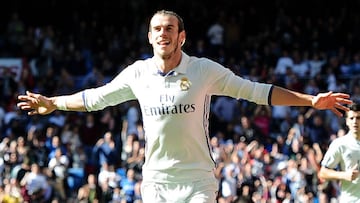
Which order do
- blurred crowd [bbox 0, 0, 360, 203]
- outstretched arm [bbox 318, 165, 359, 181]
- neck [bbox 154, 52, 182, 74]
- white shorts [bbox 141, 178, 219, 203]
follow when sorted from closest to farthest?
white shorts [bbox 141, 178, 219, 203], neck [bbox 154, 52, 182, 74], outstretched arm [bbox 318, 165, 359, 181], blurred crowd [bbox 0, 0, 360, 203]

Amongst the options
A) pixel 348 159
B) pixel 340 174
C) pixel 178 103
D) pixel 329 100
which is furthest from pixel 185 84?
pixel 348 159

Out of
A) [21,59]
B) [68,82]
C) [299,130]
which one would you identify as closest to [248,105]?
[299,130]

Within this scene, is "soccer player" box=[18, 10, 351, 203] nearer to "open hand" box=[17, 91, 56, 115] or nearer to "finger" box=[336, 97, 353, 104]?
"finger" box=[336, 97, 353, 104]

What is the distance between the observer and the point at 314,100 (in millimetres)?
6820

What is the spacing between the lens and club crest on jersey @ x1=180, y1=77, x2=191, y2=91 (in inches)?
276

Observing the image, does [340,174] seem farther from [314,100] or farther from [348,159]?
[314,100]

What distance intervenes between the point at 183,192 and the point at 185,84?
2.63ft

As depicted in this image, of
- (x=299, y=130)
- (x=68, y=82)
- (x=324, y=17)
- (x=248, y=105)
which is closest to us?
(x=299, y=130)

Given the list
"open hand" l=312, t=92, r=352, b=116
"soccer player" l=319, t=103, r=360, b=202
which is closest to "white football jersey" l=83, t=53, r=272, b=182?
"open hand" l=312, t=92, r=352, b=116

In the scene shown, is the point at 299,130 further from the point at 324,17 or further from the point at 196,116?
the point at 196,116

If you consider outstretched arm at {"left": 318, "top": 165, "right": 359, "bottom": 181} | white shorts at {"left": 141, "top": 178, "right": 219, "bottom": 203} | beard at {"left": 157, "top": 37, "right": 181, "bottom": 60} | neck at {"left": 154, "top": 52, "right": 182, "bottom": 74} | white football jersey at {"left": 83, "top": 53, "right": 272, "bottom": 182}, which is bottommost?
outstretched arm at {"left": 318, "top": 165, "right": 359, "bottom": 181}

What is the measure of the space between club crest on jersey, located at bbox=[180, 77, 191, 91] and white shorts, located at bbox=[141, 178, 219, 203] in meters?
0.70

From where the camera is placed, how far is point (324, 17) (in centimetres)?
2747

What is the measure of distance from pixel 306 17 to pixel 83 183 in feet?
36.1
